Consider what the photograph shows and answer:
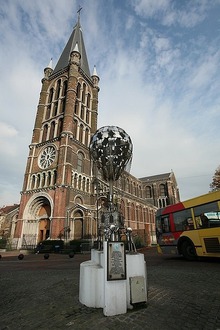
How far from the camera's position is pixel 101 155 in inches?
201

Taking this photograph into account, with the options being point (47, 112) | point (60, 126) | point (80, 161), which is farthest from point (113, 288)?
point (47, 112)

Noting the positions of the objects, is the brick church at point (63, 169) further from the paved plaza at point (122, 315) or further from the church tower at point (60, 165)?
the paved plaza at point (122, 315)

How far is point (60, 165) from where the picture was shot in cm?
2369

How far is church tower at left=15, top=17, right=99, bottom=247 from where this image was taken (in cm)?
2223

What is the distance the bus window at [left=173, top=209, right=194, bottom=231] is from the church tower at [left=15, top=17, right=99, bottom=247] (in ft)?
43.8

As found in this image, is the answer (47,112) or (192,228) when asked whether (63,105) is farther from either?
(192,228)

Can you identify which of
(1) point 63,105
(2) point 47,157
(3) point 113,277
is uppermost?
(1) point 63,105

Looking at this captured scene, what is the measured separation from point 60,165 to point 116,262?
2125cm

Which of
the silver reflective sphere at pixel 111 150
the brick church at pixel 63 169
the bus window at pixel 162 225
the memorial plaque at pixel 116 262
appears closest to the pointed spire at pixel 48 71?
the brick church at pixel 63 169

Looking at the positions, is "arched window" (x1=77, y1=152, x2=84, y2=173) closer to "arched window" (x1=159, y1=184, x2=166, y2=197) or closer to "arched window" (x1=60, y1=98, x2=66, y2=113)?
"arched window" (x1=60, y1=98, x2=66, y2=113)

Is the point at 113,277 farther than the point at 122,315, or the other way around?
the point at 113,277

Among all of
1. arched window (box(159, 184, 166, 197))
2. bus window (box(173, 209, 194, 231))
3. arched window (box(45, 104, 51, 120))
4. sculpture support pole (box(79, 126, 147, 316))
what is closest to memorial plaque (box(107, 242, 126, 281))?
sculpture support pole (box(79, 126, 147, 316))

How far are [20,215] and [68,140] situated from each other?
12.1 metres

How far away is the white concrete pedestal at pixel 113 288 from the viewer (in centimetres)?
343
